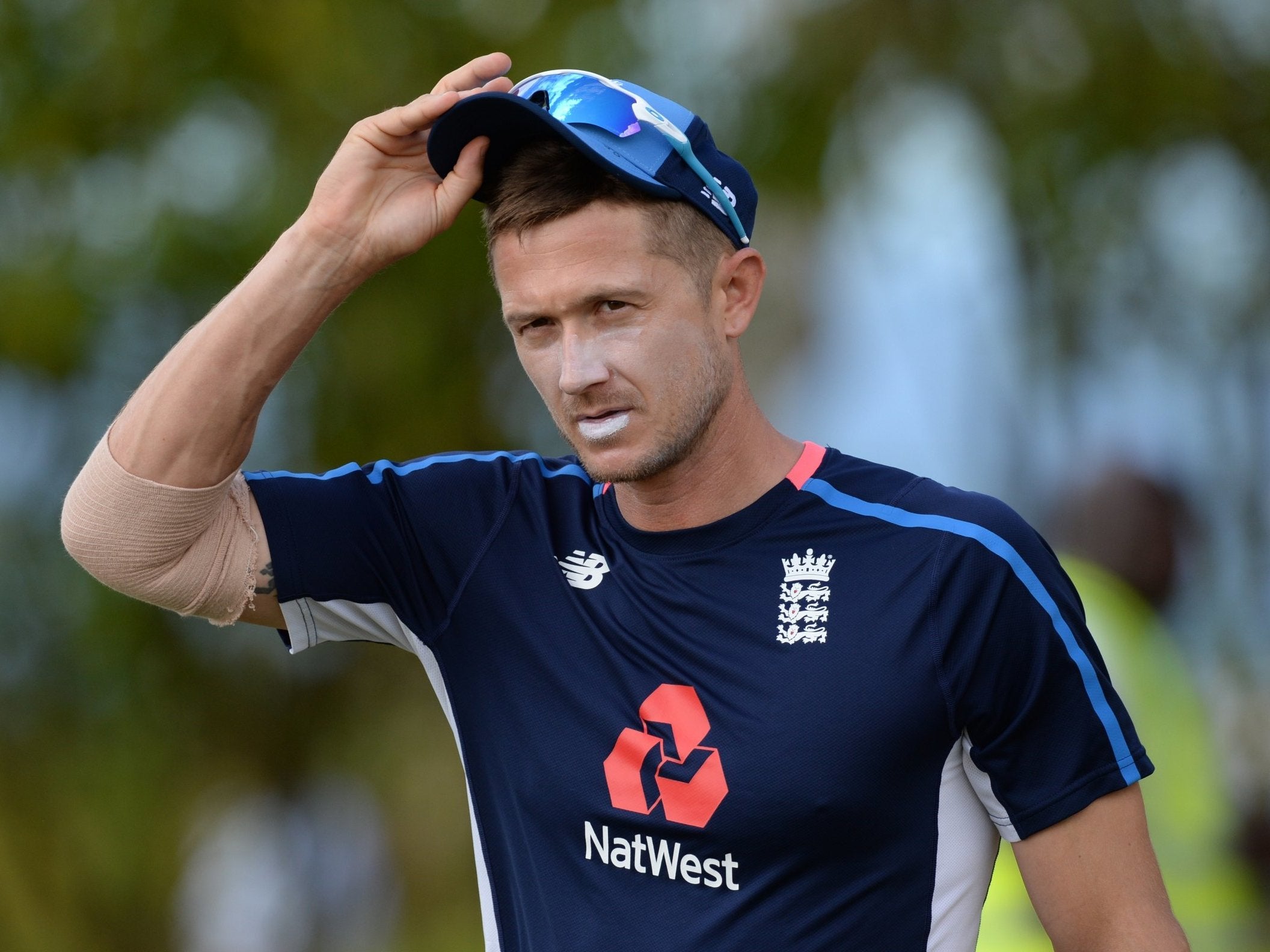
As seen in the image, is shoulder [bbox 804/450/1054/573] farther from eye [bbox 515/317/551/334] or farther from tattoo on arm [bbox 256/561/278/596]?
tattoo on arm [bbox 256/561/278/596]

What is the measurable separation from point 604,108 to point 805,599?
763mm

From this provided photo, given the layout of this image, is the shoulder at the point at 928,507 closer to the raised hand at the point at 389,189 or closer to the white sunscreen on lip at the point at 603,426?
the white sunscreen on lip at the point at 603,426

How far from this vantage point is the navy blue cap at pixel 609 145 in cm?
191

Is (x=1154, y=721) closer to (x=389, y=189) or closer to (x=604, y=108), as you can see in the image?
(x=604, y=108)

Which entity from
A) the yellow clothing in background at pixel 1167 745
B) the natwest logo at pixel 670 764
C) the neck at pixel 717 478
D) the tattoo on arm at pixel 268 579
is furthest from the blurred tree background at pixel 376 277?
the natwest logo at pixel 670 764

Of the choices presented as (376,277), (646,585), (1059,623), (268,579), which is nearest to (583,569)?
(646,585)

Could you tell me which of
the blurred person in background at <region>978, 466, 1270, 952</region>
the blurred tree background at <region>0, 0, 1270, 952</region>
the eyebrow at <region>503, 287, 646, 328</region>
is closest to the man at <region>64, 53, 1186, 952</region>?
the eyebrow at <region>503, 287, 646, 328</region>

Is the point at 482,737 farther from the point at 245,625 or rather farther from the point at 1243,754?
the point at 1243,754

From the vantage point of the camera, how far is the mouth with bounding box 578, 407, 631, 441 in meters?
1.92

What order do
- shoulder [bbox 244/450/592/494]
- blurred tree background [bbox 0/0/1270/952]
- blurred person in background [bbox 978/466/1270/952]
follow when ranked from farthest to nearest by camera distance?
blurred tree background [bbox 0/0/1270/952] < blurred person in background [bbox 978/466/1270/952] < shoulder [bbox 244/450/592/494]

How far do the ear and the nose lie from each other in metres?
0.27

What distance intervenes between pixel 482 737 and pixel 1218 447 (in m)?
3.41

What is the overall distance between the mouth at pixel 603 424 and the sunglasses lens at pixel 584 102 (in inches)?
15.8

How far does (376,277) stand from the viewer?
455cm
